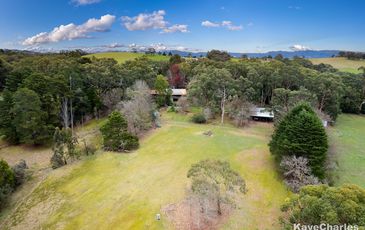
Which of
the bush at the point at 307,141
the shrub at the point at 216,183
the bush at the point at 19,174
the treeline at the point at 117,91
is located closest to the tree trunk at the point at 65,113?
the treeline at the point at 117,91

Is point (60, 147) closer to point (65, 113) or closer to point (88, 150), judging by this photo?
point (88, 150)

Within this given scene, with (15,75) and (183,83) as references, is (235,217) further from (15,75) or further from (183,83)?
(183,83)

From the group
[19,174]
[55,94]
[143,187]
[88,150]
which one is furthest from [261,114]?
[19,174]

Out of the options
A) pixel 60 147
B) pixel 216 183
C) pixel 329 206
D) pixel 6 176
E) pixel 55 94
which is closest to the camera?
pixel 329 206

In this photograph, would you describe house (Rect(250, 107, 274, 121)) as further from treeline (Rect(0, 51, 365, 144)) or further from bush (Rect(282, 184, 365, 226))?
bush (Rect(282, 184, 365, 226))

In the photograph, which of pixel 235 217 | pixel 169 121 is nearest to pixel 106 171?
pixel 235 217

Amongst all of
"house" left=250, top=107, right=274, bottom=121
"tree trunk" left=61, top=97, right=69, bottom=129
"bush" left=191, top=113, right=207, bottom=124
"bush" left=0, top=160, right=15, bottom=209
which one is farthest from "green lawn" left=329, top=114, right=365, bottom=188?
"tree trunk" left=61, top=97, right=69, bottom=129

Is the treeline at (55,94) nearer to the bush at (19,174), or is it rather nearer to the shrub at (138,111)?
the shrub at (138,111)

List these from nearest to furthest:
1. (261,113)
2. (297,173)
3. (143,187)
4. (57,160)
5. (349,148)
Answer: (297,173)
(143,187)
(57,160)
(349,148)
(261,113)
